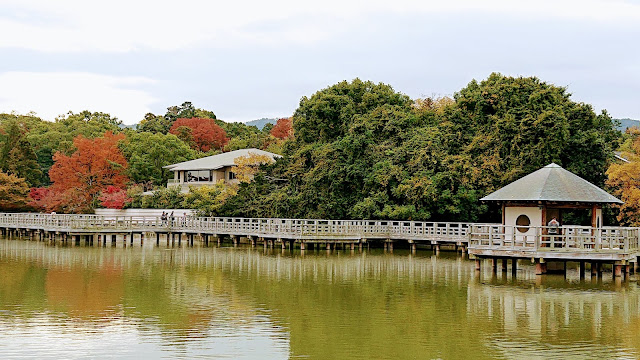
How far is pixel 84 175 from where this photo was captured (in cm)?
5681

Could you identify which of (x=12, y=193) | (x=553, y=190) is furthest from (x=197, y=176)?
(x=553, y=190)

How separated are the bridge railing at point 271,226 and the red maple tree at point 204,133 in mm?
32137

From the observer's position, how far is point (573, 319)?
62.5 ft

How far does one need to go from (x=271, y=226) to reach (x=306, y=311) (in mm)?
19169

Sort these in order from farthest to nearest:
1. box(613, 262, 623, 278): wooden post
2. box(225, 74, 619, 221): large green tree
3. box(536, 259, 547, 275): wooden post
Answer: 1. box(225, 74, 619, 221): large green tree
2. box(536, 259, 547, 275): wooden post
3. box(613, 262, 623, 278): wooden post

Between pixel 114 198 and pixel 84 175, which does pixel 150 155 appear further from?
pixel 114 198

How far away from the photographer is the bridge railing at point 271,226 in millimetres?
36781

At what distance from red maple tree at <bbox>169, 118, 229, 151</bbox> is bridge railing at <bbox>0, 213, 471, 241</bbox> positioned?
32.1 m

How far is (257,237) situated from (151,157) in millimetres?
22851

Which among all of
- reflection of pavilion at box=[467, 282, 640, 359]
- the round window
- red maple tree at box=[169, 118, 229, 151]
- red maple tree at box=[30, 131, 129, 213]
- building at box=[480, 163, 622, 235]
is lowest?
reflection of pavilion at box=[467, 282, 640, 359]

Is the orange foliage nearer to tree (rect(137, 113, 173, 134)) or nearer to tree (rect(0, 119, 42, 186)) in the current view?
tree (rect(137, 113, 173, 134))

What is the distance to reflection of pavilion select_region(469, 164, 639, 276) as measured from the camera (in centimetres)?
2545

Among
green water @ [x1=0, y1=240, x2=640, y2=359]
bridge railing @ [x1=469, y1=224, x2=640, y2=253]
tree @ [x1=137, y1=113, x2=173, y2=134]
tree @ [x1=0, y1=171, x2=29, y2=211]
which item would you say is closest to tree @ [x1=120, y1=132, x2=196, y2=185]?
tree @ [x1=0, y1=171, x2=29, y2=211]

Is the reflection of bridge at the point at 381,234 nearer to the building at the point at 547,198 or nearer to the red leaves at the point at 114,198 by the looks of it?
the building at the point at 547,198
